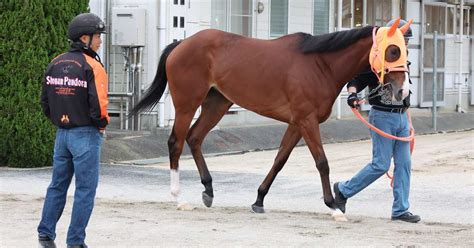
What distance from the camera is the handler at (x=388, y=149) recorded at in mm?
9391

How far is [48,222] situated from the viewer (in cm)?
732

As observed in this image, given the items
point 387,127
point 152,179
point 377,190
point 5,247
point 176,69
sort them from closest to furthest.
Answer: point 5,247 → point 387,127 → point 176,69 → point 377,190 → point 152,179

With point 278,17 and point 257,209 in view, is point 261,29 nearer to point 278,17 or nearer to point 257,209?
point 278,17

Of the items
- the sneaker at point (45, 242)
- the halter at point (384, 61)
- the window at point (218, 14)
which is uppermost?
the window at point (218, 14)

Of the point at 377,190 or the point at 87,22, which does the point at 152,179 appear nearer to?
the point at 377,190

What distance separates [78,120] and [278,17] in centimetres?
1330

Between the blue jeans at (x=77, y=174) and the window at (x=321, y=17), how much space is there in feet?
47.6

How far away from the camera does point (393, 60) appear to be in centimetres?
915

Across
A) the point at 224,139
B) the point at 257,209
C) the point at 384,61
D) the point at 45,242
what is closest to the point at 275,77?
the point at 384,61

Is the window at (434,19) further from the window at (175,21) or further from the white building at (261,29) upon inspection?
the window at (175,21)

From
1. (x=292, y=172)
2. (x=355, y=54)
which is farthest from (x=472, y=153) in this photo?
(x=355, y=54)

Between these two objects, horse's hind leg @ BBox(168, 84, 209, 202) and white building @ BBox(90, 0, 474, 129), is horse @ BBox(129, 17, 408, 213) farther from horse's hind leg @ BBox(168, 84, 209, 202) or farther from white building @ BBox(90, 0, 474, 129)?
white building @ BBox(90, 0, 474, 129)

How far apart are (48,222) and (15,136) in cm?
630

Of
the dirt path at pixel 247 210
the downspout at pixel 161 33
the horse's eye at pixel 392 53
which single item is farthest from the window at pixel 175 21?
the horse's eye at pixel 392 53
